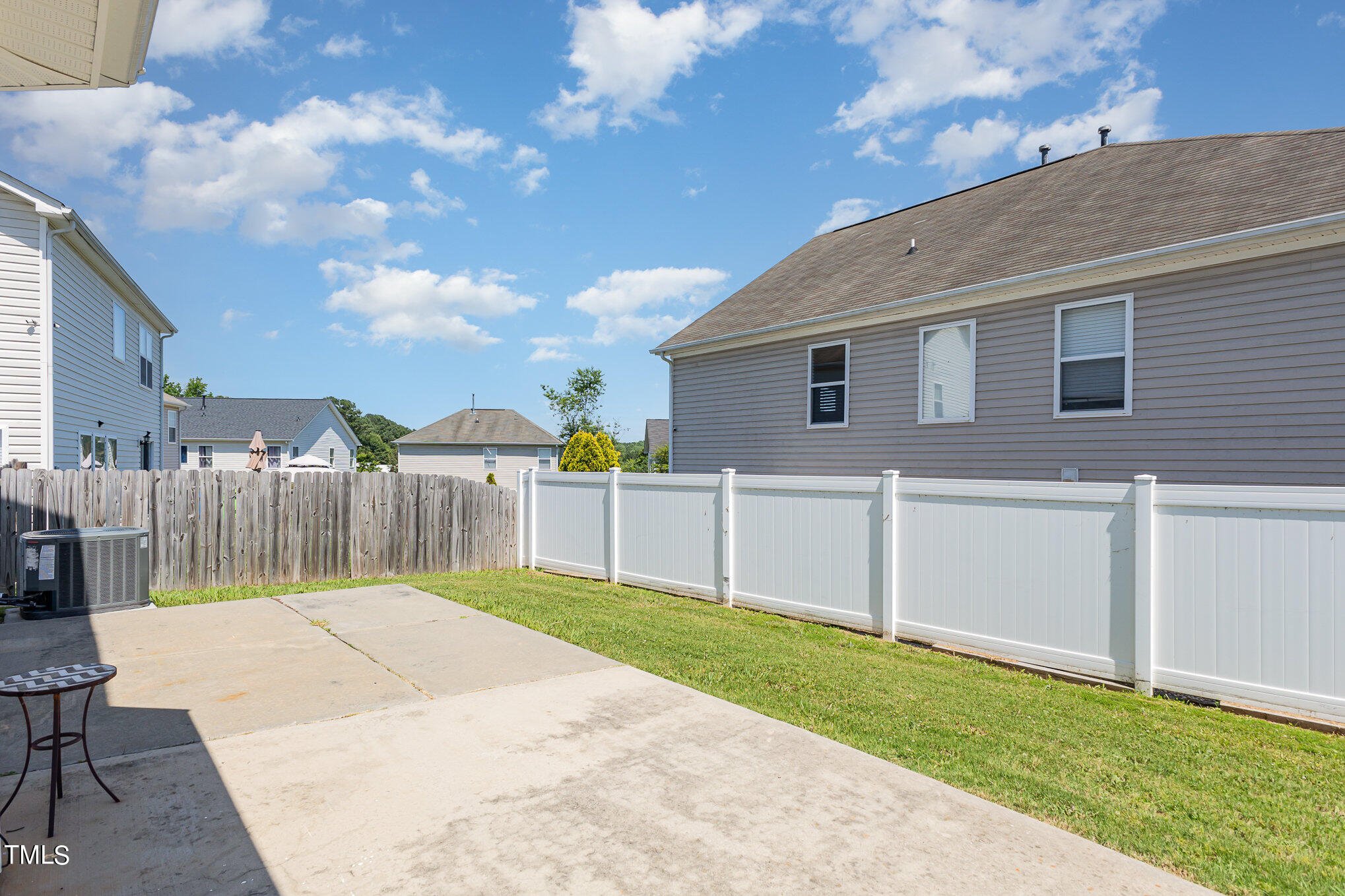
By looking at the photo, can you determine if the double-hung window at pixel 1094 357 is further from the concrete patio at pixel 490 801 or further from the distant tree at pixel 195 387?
the distant tree at pixel 195 387

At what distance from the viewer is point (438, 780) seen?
3.41 meters

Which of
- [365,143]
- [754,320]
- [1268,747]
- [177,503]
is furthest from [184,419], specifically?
[1268,747]

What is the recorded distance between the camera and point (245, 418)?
3994 centimetres

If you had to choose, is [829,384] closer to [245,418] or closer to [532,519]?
A: [532,519]

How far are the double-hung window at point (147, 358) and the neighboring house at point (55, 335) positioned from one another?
2776 millimetres

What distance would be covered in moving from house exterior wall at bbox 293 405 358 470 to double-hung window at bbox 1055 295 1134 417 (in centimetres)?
3926

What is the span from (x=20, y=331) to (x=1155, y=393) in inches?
655

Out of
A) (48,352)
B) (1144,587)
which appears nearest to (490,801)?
(1144,587)

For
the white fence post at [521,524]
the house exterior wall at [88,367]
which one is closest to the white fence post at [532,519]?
the white fence post at [521,524]

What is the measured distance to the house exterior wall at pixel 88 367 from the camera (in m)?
11.8

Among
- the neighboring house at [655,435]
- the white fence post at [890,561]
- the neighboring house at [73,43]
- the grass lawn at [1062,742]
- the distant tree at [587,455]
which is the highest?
the neighboring house at [73,43]

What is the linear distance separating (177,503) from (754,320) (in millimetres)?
9716

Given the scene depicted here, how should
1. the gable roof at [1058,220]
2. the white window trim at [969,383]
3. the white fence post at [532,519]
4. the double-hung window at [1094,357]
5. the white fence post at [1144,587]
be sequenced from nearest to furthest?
the white fence post at [1144,587] < the gable roof at [1058,220] < the double-hung window at [1094,357] < the white window trim at [969,383] < the white fence post at [532,519]

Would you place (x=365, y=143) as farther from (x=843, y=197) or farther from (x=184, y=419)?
(x=184, y=419)
